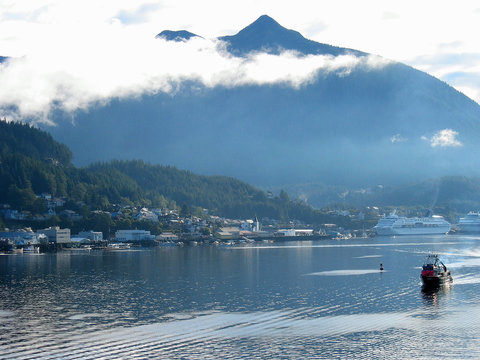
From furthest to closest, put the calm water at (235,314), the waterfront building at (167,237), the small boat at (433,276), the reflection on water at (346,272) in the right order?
the waterfront building at (167,237) < the reflection on water at (346,272) < the small boat at (433,276) < the calm water at (235,314)

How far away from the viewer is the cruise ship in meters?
148

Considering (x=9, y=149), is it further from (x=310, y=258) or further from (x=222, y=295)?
(x=222, y=295)

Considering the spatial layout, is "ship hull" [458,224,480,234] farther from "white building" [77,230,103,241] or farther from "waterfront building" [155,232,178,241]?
"white building" [77,230,103,241]

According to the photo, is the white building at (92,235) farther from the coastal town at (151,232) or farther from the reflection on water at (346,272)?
the reflection on water at (346,272)

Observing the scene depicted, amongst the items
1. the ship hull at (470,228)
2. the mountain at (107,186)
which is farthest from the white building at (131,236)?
the ship hull at (470,228)

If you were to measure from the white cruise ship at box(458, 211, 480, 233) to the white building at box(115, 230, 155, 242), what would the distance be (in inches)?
3041

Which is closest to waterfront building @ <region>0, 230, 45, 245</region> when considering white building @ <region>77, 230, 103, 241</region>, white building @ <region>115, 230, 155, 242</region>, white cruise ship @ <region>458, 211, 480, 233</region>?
white building @ <region>77, 230, 103, 241</region>

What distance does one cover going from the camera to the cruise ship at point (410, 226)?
5827 inches

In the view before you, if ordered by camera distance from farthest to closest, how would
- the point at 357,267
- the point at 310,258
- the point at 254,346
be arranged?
the point at 310,258 < the point at 357,267 < the point at 254,346

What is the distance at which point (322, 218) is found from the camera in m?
153

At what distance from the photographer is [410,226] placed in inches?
5979

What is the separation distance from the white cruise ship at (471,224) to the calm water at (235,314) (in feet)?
330

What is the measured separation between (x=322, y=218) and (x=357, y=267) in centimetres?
9466

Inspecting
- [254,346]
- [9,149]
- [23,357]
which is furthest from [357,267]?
[9,149]
